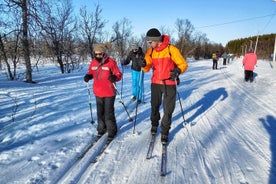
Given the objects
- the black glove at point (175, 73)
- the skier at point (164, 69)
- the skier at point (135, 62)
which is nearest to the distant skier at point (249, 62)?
the skier at point (135, 62)

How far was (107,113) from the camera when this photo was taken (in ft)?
14.7

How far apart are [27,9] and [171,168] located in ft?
25.8

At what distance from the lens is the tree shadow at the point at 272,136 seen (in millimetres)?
3246

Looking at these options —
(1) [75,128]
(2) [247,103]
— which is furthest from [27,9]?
(2) [247,103]

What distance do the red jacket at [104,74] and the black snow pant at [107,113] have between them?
Result: 120 mm

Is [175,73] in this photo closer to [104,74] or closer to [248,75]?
[104,74]

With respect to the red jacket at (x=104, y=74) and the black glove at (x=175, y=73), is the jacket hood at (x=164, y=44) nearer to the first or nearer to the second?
the black glove at (x=175, y=73)

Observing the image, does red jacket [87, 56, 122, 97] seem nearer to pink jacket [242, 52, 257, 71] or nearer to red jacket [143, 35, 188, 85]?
red jacket [143, 35, 188, 85]

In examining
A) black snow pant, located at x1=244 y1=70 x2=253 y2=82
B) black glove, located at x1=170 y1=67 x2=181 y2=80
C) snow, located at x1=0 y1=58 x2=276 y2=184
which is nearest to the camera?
snow, located at x1=0 y1=58 x2=276 y2=184

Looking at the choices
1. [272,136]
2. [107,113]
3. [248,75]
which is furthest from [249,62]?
[107,113]

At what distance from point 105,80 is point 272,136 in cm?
363

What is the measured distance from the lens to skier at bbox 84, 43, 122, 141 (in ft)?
14.0

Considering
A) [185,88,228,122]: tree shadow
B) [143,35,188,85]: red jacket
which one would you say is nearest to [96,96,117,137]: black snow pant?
[143,35,188,85]: red jacket

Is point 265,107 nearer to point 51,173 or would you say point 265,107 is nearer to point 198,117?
point 198,117
